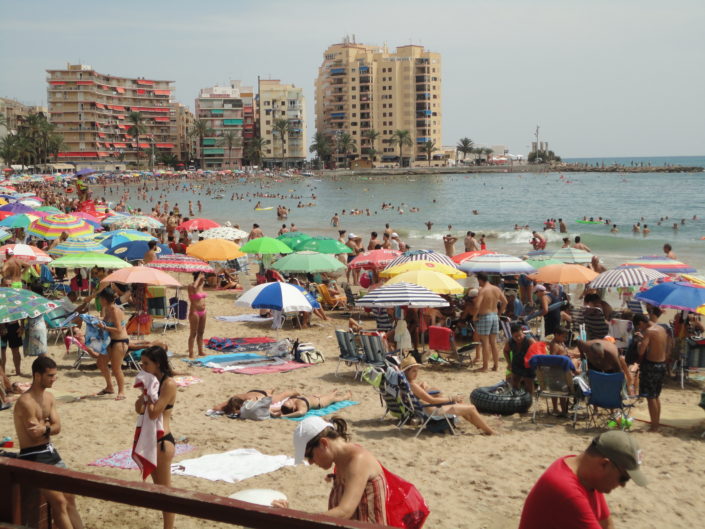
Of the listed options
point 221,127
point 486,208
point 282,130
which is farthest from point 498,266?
point 221,127

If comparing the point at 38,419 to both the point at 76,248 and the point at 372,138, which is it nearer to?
the point at 76,248

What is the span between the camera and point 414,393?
7.66 meters

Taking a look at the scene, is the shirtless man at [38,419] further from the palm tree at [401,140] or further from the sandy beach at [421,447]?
the palm tree at [401,140]

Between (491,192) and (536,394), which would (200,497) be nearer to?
(536,394)

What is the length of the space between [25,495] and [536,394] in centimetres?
642

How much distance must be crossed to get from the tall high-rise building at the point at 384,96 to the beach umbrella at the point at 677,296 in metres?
123

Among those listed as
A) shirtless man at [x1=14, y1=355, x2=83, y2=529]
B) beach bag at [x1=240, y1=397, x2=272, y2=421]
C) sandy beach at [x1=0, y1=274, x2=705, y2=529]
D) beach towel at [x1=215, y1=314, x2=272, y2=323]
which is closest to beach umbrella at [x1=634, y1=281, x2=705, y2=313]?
sandy beach at [x1=0, y1=274, x2=705, y2=529]

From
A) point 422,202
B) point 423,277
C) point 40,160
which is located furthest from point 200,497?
point 40,160

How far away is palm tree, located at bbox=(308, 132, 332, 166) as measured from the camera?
437ft

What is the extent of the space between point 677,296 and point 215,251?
9296mm

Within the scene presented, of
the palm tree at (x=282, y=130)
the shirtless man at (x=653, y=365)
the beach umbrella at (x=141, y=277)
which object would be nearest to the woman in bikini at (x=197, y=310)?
the beach umbrella at (x=141, y=277)

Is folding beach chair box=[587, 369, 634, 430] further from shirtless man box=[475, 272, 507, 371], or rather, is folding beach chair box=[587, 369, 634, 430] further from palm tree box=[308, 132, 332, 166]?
palm tree box=[308, 132, 332, 166]

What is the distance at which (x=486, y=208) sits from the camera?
208ft

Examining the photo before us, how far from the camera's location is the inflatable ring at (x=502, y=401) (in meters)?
8.32
